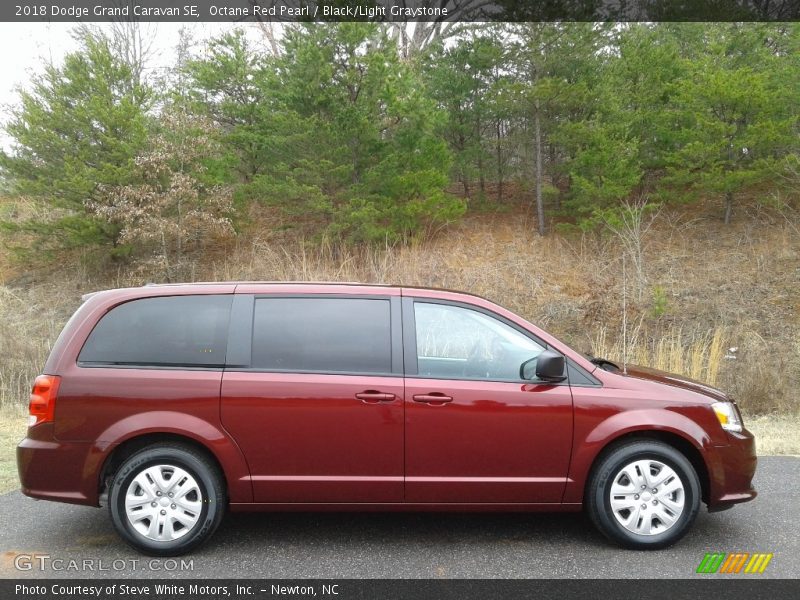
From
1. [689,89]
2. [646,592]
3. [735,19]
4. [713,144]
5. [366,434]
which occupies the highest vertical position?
[735,19]

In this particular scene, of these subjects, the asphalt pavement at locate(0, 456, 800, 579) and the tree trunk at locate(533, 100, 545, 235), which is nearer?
the asphalt pavement at locate(0, 456, 800, 579)

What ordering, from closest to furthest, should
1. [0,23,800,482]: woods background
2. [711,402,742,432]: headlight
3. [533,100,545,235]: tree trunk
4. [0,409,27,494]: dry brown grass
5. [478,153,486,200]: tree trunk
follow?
1. [711,402,742,432]: headlight
2. [0,409,27,494]: dry brown grass
3. [0,23,800,482]: woods background
4. [533,100,545,235]: tree trunk
5. [478,153,486,200]: tree trunk

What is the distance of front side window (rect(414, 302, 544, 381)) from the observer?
4383 mm

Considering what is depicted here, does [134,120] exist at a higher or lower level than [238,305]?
higher

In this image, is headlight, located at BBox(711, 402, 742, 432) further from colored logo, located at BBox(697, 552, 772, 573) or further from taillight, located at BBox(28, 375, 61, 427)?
taillight, located at BBox(28, 375, 61, 427)

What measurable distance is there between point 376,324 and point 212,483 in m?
1.50

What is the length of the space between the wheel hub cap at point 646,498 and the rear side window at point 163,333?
2805 millimetres

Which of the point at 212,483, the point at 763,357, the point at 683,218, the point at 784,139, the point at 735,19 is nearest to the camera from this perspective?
the point at 212,483

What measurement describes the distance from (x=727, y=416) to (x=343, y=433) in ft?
8.67

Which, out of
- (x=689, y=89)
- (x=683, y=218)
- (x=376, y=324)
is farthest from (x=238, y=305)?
(x=683, y=218)

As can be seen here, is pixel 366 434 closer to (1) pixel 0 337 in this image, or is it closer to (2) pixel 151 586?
(2) pixel 151 586

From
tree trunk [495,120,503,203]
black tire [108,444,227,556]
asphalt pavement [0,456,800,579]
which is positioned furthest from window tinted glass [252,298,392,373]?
tree trunk [495,120,503,203]

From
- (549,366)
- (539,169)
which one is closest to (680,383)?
(549,366)

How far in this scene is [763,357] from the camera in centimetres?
Result: 1205
